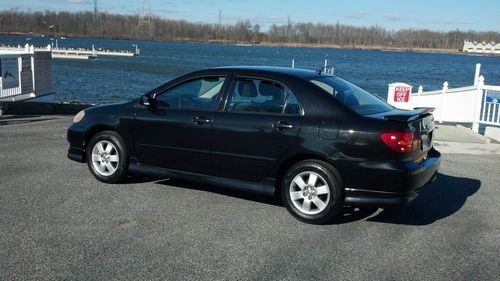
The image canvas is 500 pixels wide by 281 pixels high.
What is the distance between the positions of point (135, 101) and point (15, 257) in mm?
2790

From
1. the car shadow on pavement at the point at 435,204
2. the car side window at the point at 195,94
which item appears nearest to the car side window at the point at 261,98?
the car side window at the point at 195,94

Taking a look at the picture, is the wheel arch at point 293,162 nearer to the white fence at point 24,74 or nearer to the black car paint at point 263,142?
the black car paint at point 263,142

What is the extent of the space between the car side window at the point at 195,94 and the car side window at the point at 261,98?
→ 237mm

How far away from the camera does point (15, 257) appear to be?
14.3ft

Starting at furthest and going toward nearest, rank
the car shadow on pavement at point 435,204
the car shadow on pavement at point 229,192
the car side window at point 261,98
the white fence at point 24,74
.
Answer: the white fence at point 24,74
the car shadow on pavement at point 229,192
the car shadow on pavement at point 435,204
the car side window at point 261,98

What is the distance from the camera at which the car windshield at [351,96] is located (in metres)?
5.68

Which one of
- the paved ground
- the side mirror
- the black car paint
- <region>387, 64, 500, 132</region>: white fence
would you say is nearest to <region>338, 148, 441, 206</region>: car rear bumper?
the black car paint

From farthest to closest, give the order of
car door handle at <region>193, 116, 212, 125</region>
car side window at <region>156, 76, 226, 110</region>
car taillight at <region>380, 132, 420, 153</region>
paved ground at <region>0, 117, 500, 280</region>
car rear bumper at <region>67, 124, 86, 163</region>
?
1. car rear bumper at <region>67, 124, 86, 163</region>
2. car side window at <region>156, 76, 226, 110</region>
3. car door handle at <region>193, 116, 212, 125</region>
4. car taillight at <region>380, 132, 420, 153</region>
5. paved ground at <region>0, 117, 500, 280</region>

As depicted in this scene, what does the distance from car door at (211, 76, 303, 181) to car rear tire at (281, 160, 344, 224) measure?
0.28m

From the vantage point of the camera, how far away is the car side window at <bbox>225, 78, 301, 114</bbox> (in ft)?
18.8

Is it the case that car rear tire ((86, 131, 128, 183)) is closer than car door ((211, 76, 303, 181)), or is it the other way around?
car door ((211, 76, 303, 181))

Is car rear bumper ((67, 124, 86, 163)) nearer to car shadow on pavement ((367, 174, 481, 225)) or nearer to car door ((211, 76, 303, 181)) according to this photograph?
car door ((211, 76, 303, 181))

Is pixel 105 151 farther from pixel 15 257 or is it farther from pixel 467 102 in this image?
pixel 467 102

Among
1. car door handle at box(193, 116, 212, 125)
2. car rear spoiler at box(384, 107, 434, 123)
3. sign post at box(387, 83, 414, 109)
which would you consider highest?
car rear spoiler at box(384, 107, 434, 123)
